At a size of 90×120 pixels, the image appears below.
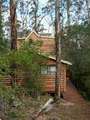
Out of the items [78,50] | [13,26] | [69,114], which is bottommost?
[69,114]

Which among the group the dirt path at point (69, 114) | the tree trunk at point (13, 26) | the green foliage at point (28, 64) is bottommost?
the dirt path at point (69, 114)

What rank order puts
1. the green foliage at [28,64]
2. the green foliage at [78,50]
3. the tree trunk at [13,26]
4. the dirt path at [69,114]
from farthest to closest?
the green foliage at [78,50]
the tree trunk at [13,26]
the green foliage at [28,64]
the dirt path at [69,114]

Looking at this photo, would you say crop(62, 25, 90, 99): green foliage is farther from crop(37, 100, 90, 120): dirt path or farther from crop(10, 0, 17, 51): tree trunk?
crop(10, 0, 17, 51): tree trunk

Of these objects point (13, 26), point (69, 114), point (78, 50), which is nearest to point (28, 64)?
point (13, 26)

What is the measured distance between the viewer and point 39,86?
1310 centimetres

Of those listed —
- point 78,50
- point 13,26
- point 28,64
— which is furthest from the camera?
point 78,50

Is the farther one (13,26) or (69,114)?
(13,26)

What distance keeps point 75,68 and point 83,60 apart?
114 centimetres

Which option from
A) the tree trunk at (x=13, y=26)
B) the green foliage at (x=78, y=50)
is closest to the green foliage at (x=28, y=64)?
the tree trunk at (x=13, y=26)

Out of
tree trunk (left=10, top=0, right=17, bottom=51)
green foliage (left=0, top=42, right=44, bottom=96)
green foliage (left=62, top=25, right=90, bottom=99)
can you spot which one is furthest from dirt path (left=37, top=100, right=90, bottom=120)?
green foliage (left=62, top=25, right=90, bottom=99)

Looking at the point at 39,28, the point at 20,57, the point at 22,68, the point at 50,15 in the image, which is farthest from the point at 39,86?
the point at 39,28

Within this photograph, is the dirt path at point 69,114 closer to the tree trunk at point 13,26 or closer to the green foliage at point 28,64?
the green foliage at point 28,64

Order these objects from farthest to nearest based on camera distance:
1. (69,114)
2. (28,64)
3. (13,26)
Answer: (13,26) < (28,64) < (69,114)

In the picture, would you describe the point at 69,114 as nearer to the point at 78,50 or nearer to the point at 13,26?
the point at 13,26
